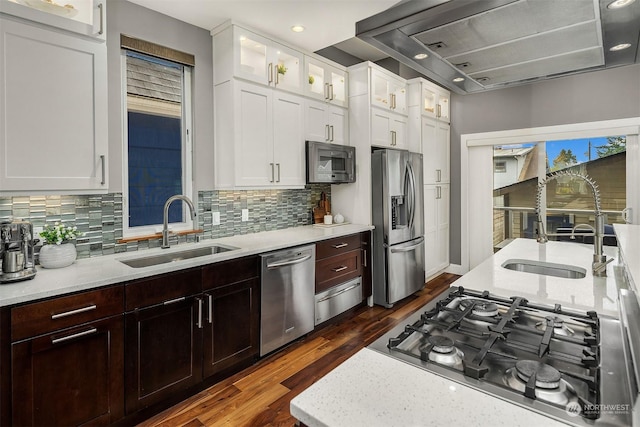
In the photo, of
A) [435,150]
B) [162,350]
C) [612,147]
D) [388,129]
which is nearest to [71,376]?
[162,350]

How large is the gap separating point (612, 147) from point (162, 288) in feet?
16.3

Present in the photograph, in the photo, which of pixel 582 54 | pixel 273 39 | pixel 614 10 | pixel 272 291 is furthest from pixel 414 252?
pixel 614 10

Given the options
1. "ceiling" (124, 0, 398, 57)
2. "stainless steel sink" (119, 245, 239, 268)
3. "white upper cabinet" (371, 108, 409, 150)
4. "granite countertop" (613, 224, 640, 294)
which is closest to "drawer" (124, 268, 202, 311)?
"stainless steel sink" (119, 245, 239, 268)

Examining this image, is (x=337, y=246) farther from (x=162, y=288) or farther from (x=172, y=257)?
(x=162, y=288)

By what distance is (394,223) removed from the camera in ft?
12.9

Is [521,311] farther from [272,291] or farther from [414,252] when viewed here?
[414,252]

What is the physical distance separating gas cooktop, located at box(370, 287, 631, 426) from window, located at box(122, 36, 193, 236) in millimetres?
2378

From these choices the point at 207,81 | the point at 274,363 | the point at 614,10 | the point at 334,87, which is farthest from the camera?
the point at 334,87

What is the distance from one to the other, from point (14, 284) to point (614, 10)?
2675mm

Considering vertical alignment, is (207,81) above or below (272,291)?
above

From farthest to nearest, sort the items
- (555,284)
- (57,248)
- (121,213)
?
(121,213) → (57,248) → (555,284)

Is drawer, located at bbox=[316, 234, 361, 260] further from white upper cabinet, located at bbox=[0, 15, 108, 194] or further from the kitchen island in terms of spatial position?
the kitchen island

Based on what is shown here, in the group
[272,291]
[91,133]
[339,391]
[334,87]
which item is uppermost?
[334,87]

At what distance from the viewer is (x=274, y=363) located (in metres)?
2.75
